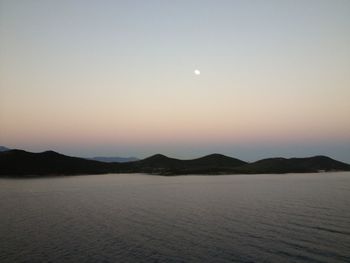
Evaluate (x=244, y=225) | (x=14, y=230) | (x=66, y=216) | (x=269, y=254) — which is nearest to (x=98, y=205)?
(x=66, y=216)

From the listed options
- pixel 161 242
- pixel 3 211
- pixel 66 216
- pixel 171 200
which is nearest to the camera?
pixel 161 242

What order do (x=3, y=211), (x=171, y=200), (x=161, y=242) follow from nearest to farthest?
(x=161, y=242) < (x=3, y=211) < (x=171, y=200)

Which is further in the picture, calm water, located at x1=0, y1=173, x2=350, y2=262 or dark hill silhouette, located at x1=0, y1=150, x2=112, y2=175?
dark hill silhouette, located at x1=0, y1=150, x2=112, y2=175

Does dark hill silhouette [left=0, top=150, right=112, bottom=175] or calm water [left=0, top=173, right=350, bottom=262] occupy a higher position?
dark hill silhouette [left=0, top=150, right=112, bottom=175]

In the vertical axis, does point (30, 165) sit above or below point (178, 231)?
above

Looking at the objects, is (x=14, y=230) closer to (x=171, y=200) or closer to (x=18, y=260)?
(x=18, y=260)

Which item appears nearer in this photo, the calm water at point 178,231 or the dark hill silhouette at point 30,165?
the calm water at point 178,231

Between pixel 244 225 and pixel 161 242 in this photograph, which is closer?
pixel 161 242

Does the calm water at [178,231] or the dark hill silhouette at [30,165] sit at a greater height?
the dark hill silhouette at [30,165]

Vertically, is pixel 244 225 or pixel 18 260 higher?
pixel 244 225

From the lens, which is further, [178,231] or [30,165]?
[30,165]

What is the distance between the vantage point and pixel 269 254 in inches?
1271

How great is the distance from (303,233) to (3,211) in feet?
160

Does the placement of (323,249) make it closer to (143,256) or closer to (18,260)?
(143,256)
